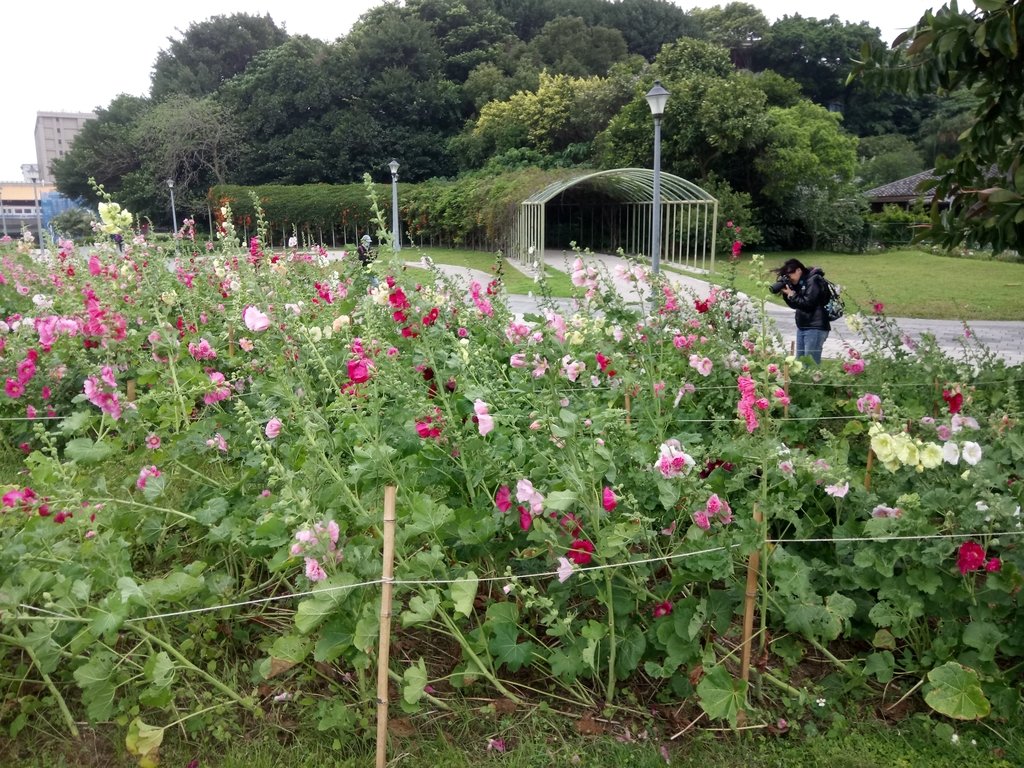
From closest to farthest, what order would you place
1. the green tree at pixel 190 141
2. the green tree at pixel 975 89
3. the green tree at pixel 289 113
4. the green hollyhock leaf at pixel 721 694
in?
the green hollyhock leaf at pixel 721 694
the green tree at pixel 975 89
the green tree at pixel 190 141
the green tree at pixel 289 113

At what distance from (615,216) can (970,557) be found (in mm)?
23680

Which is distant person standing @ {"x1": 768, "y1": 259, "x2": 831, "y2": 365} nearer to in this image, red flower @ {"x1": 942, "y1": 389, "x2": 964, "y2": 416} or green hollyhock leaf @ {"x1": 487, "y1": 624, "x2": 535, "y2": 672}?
red flower @ {"x1": 942, "y1": 389, "x2": 964, "y2": 416}

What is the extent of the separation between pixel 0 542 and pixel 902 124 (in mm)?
45576

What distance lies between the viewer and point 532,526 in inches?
82.3

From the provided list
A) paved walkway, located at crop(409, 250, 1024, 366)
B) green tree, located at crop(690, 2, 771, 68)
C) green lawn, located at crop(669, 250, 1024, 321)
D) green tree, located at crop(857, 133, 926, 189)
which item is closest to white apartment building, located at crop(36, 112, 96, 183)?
green tree, located at crop(690, 2, 771, 68)

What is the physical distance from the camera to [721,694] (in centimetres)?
197

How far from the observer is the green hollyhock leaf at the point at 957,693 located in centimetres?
196

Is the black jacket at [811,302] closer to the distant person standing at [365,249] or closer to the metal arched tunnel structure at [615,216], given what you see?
the distant person standing at [365,249]

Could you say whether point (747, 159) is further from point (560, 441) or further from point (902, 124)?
point (560, 441)

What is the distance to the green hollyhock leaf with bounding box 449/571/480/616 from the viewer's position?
6.17 feet

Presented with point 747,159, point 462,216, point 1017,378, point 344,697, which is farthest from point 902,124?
point 344,697

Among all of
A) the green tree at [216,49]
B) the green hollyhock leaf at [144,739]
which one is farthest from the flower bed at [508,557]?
the green tree at [216,49]

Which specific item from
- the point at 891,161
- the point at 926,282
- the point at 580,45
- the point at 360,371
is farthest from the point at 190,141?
the point at 360,371

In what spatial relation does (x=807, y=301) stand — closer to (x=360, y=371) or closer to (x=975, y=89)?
(x=975, y=89)
